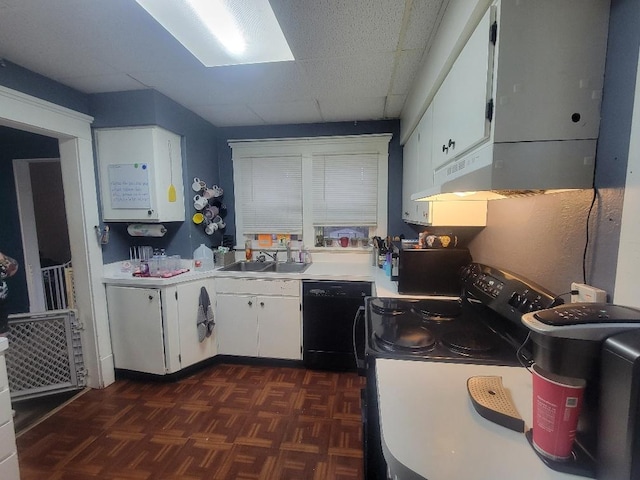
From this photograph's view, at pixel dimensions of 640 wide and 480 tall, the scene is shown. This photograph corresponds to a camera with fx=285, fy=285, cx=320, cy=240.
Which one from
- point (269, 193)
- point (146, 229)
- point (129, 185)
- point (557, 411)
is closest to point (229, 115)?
point (269, 193)

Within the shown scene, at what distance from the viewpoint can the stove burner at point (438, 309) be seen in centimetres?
144

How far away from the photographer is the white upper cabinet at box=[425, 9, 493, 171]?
0.88 meters

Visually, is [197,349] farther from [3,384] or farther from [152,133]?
[152,133]

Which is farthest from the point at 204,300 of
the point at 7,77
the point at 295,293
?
the point at 7,77

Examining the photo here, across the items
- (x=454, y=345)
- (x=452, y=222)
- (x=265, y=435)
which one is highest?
(x=452, y=222)

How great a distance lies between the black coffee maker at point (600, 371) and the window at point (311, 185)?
2487mm

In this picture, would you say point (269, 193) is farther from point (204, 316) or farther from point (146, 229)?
point (204, 316)

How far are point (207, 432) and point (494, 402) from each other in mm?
1839

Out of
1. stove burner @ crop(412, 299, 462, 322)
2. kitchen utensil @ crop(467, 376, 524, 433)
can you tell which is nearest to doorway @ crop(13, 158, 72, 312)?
stove burner @ crop(412, 299, 462, 322)

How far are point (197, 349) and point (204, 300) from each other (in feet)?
1.43

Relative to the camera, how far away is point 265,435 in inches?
72.4

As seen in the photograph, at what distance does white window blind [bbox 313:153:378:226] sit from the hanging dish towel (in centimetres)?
136

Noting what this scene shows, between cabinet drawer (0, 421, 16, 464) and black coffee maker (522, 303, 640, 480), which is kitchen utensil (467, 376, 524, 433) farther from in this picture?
cabinet drawer (0, 421, 16, 464)

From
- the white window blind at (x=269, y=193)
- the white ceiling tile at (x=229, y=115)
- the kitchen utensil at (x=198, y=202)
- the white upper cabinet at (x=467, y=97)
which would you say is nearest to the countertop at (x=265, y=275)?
the kitchen utensil at (x=198, y=202)
